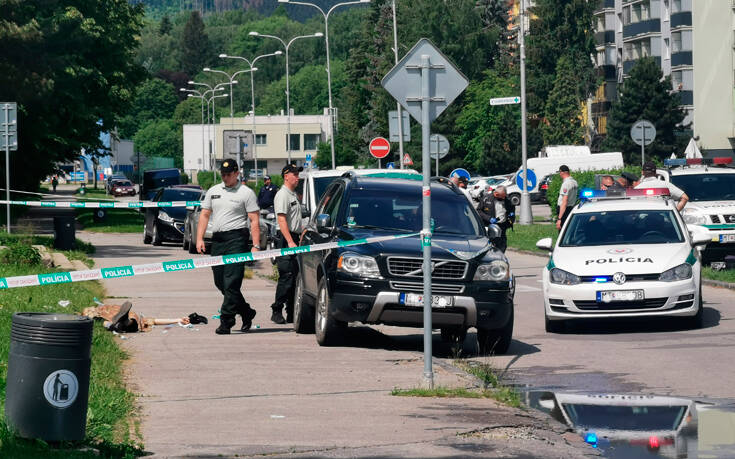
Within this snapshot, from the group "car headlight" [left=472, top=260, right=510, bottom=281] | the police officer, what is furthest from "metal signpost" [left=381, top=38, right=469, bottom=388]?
the police officer

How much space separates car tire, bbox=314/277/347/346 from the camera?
535 inches

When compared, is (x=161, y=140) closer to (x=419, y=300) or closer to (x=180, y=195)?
(x=180, y=195)

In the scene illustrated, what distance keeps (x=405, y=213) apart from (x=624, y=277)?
8.86 ft

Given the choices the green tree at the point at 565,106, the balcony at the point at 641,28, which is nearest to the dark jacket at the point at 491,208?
the balcony at the point at 641,28

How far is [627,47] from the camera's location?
359 ft

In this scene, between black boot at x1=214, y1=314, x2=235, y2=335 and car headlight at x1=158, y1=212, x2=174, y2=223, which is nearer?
black boot at x1=214, y1=314, x2=235, y2=335

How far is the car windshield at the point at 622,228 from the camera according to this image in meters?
16.6

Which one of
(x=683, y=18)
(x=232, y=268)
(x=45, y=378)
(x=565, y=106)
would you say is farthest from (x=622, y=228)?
(x=565, y=106)

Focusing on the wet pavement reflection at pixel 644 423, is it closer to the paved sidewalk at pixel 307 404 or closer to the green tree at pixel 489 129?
the paved sidewalk at pixel 307 404

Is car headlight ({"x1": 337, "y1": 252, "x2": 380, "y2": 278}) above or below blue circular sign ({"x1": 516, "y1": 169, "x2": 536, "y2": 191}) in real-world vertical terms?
below

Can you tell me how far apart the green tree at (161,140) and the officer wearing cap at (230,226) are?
177631 mm

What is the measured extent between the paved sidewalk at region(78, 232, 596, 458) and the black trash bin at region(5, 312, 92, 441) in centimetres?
57

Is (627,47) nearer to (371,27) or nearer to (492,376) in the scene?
(371,27)

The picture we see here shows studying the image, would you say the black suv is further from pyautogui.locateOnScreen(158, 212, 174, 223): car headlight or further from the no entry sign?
the no entry sign
